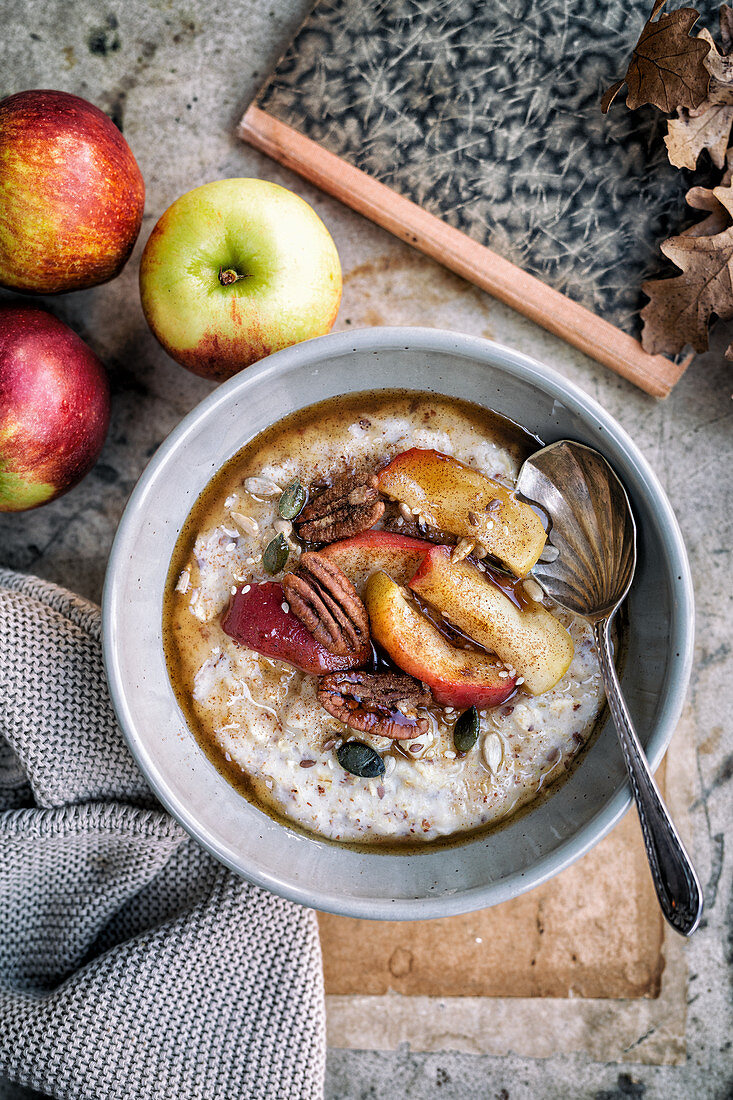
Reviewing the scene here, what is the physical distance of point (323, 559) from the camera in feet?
4.39

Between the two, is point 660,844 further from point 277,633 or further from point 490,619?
point 277,633

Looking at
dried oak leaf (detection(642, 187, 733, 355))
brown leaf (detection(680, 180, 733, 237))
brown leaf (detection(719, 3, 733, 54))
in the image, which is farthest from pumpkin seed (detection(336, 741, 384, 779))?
brown leaf (detection(719, 3, 733, 54))

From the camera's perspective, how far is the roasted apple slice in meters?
1.31

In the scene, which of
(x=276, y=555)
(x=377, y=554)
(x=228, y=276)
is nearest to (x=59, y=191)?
(x=228, y=276)

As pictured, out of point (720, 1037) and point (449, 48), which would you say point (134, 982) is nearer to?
point (720, 1037)

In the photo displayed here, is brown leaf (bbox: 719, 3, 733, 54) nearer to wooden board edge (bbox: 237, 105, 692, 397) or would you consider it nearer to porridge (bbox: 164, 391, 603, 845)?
wooden board edge (bbox: 237, 105, 692, 397)

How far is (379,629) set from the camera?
1325 mm

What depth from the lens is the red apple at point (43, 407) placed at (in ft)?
4.61

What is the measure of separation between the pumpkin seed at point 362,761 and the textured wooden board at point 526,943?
1.56 ft

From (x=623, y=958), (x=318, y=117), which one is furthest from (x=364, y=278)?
(x=623, y=958)

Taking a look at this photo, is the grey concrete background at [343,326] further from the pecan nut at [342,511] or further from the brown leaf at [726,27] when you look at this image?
the brown leaf at [726,27]

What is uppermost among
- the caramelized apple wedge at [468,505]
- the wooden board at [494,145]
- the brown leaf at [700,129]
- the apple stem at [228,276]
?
the brown leaf at [700,129]

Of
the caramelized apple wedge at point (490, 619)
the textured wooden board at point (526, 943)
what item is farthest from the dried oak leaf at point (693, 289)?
the textured wooden board at point (526, 943)

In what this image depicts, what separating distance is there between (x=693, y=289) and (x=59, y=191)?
3.90 ft
